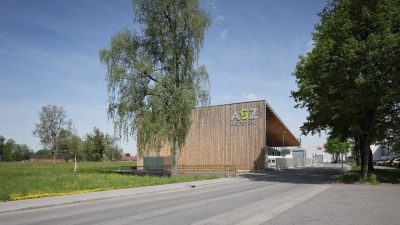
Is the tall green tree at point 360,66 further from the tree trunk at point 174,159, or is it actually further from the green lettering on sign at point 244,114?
the green lettering on sign at point 244,114

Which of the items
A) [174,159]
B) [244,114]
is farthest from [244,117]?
[174,159]

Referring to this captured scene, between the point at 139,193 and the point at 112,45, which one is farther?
the point at 112,45

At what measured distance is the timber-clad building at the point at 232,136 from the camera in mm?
47562

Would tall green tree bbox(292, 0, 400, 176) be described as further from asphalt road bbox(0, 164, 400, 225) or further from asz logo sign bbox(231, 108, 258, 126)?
asz logo sign bbox(231, 108, 258, 126)

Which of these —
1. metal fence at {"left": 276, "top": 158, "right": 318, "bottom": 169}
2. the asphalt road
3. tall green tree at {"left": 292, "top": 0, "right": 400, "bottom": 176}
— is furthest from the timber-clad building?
the asphalt road

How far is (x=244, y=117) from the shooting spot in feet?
161

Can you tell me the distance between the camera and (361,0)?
2681cm

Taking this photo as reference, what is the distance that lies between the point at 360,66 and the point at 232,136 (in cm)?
2613

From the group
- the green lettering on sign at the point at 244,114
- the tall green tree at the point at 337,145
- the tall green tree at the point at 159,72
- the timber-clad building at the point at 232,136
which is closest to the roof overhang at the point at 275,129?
the timber-clad building at the point at 232,136

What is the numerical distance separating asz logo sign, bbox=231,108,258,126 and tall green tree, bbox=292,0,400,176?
17474 mm

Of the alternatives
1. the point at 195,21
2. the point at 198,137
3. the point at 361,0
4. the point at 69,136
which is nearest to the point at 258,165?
the point at 198,137

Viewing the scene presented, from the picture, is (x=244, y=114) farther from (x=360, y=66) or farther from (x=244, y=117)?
(x=360, y=66)

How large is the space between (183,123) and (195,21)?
8.58m

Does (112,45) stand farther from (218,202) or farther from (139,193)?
(218,202)
